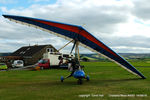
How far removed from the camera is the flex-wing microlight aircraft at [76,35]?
11.1 m

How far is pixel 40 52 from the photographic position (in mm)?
46969

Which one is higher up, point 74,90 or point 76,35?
point 76,35

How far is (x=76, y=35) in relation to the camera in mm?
12078

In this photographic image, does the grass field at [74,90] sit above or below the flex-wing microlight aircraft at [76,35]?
below

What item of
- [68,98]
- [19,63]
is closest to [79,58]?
[68,98]

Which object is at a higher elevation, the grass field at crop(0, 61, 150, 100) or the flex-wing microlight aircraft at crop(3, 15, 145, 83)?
the flex-wing microlight aircraft at crop(3, 15, 145, 83)

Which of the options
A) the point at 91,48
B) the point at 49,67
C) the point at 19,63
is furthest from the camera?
the point at 19,63

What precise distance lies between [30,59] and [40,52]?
3556 millimetres

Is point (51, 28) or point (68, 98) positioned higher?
point (51, 28)

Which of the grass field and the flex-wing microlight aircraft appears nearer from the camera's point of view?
the grass field

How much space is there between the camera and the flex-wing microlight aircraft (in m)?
11.1

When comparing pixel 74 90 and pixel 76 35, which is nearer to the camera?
pixel 74 90

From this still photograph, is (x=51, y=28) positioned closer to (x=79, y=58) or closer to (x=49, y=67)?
(x=79, y=58)

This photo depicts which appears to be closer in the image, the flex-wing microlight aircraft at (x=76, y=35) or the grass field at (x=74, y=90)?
the grass field at (x=74, y=90)
